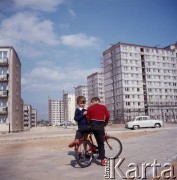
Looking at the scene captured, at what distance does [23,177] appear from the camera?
205 inches

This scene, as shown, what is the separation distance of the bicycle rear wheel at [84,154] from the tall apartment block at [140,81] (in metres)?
79.3

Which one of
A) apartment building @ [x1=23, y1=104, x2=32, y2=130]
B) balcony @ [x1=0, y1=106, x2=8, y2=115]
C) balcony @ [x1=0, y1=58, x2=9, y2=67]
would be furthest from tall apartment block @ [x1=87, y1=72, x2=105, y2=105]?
balcony @ [x1=0, y1=106, x2=8, y2=115]

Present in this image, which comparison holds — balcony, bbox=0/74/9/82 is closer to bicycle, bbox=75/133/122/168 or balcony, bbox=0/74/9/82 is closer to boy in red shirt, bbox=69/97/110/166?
bicycle, bbox=75/133/122/168

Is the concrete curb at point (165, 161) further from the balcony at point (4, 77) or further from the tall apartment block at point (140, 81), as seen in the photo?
the tall apartment block at point (140, 81)

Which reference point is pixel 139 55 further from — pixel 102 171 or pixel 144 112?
pixel 102 171

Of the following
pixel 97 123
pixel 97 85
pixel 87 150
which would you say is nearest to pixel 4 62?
pixel 87 150

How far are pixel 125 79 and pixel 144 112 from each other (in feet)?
44.1

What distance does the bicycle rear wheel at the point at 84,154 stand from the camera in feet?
20.3

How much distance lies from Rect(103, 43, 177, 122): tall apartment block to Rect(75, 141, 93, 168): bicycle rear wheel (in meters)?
79.3

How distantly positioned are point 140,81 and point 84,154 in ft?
287

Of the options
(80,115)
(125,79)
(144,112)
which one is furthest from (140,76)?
(80,115)

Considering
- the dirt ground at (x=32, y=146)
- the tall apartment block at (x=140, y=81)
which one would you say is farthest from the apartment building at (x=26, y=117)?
the dirt ground at (x=32, y=146)

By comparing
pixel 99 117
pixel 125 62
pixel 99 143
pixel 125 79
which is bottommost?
pixel 99 143

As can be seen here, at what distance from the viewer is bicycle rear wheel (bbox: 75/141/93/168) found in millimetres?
6202
